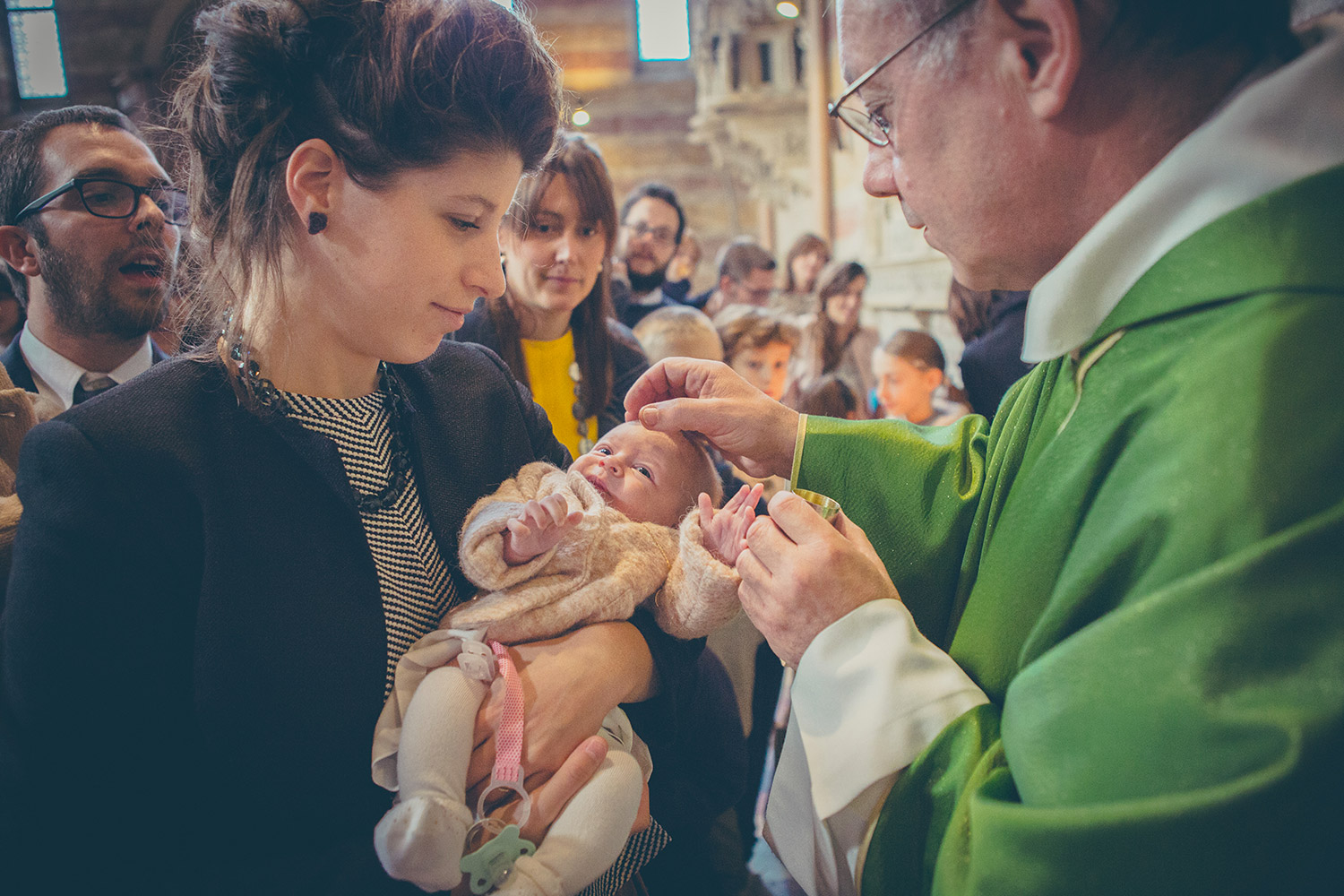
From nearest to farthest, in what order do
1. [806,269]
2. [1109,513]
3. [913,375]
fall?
[1109,513] < [913,375] < [806,269]

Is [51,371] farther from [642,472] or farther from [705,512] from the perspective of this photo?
[705,512]

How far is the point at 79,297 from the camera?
2.02m

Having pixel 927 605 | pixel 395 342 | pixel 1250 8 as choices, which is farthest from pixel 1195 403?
pixel 395 342

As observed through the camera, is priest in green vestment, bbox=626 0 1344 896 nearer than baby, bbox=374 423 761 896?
Yes

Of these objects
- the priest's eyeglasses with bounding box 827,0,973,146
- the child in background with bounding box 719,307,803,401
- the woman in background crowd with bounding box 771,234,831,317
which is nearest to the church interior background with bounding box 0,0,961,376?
the woman in background crowd with bounding box 771,234,831,317

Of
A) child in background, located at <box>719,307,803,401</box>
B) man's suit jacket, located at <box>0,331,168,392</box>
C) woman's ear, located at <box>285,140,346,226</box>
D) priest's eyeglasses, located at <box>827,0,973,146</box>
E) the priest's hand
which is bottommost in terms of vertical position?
the priest's hand

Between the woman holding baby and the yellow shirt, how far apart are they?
136cm

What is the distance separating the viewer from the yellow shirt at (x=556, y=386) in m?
2.81

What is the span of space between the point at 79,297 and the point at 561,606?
5.07 ft

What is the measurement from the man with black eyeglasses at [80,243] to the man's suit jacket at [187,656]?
41.4 inches

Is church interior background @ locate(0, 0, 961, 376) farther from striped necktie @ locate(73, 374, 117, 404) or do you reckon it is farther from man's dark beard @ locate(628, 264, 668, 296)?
striped necktie @ locate(73, 374, 117, 404)

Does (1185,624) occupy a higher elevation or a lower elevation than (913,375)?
higher

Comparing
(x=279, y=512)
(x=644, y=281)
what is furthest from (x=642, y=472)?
(x=644, y=281)

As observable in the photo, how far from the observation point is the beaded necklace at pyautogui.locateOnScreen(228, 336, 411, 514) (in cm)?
126
